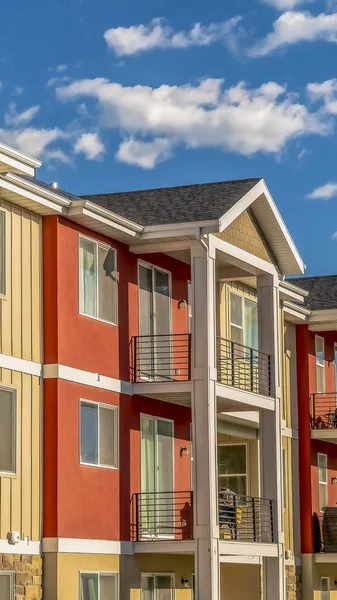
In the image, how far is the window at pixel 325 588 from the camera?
36.6 metres

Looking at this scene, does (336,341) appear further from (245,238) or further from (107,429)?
(107,429)

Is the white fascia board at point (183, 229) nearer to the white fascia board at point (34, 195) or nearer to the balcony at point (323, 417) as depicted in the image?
the white fascia board at point (34, 195)

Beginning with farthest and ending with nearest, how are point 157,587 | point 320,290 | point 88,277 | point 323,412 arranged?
point 320,290
point 323,412
point 157,587
point 88,277

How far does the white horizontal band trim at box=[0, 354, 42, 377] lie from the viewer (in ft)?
75.0

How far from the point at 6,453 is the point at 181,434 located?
713cm

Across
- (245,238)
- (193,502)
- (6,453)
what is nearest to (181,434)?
(193,502)

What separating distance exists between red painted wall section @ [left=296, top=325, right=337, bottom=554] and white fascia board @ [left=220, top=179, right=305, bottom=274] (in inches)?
232

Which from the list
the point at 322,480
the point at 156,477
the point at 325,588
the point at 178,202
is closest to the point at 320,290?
the point at 322,480

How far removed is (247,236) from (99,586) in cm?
922

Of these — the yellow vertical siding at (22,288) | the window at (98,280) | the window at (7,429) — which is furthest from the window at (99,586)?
the window at (98,280)

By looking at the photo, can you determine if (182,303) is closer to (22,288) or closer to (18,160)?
(22,288)

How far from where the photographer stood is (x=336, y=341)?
39.5m

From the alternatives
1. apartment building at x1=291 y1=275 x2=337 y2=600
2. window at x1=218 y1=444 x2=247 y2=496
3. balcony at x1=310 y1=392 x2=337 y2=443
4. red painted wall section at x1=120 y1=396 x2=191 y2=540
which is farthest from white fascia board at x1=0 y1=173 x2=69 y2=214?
balcony at x1=310 y1=392 x2=337 y2=443

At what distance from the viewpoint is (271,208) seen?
98.6ft
